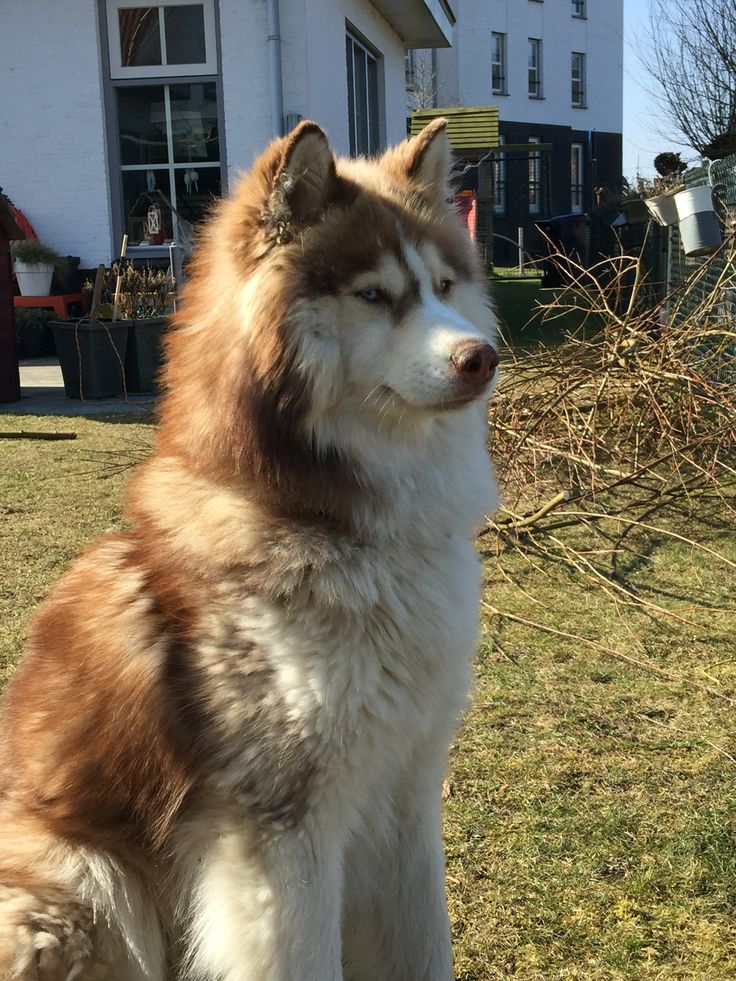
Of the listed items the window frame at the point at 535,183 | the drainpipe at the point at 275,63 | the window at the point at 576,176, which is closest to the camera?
the drainpipe at the point at 275,63

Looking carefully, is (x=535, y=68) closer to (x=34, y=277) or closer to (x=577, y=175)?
(x=577, y=175)

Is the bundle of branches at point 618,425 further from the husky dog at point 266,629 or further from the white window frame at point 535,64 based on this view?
the white window frame at point 535,64

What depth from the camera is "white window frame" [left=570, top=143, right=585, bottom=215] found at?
39.0m

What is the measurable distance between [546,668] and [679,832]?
112 centimetres

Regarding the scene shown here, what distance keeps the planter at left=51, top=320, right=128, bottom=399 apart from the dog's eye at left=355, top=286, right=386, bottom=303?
7415 millimetres

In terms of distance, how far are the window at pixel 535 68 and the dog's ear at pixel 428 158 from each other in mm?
38722

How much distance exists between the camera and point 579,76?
131 ft

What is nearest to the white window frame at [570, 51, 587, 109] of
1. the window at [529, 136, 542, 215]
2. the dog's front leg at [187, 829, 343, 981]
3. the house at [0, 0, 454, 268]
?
the window at [529, 136, 542, 215]

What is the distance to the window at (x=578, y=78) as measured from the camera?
39.7 meters

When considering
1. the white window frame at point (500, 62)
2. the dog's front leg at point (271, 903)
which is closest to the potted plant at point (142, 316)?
the dog's front leg at point (271, 903)

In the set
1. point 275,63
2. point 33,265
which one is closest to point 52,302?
point 33,265

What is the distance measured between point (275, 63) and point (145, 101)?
2093 millimetres

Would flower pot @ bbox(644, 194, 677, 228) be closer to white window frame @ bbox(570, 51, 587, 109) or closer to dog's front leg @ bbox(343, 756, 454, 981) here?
dog's front leg @ bbox(343, 756, 454, 981)

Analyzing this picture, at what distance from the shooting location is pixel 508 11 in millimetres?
36906
